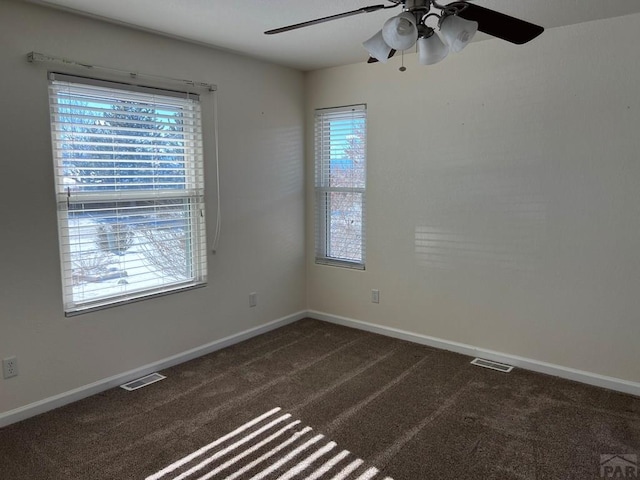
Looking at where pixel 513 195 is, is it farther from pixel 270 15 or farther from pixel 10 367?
pixel 10 367

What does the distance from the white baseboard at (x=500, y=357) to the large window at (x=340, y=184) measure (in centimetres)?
56

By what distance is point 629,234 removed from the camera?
2998mm

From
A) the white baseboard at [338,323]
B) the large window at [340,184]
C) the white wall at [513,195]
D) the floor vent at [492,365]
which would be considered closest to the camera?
the white baseboard at [338,323]

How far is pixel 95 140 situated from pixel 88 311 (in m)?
1.09

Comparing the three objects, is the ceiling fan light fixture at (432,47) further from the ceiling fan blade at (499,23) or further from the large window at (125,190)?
the large window at (125,190)

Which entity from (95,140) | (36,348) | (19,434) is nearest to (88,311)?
(36,348)

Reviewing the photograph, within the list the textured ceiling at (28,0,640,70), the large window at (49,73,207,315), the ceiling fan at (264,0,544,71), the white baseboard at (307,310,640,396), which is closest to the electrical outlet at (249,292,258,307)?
the large window at (49,73,207,315)

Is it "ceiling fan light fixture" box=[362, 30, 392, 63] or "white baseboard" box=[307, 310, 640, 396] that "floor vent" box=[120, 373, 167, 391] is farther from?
"ceiling fan light fixture" box=[362, 30, 392, 63]

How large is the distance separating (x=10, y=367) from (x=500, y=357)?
326 cm

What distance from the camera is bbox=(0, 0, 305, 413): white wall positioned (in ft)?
8.77

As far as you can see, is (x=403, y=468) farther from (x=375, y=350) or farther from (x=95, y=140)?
(x=95, y=140)

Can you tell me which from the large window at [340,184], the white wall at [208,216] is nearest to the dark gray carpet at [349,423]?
the white wall at [208,216]

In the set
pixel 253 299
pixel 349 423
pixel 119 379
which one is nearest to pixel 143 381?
pixel 119 379

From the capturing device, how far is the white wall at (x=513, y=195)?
3025mm
